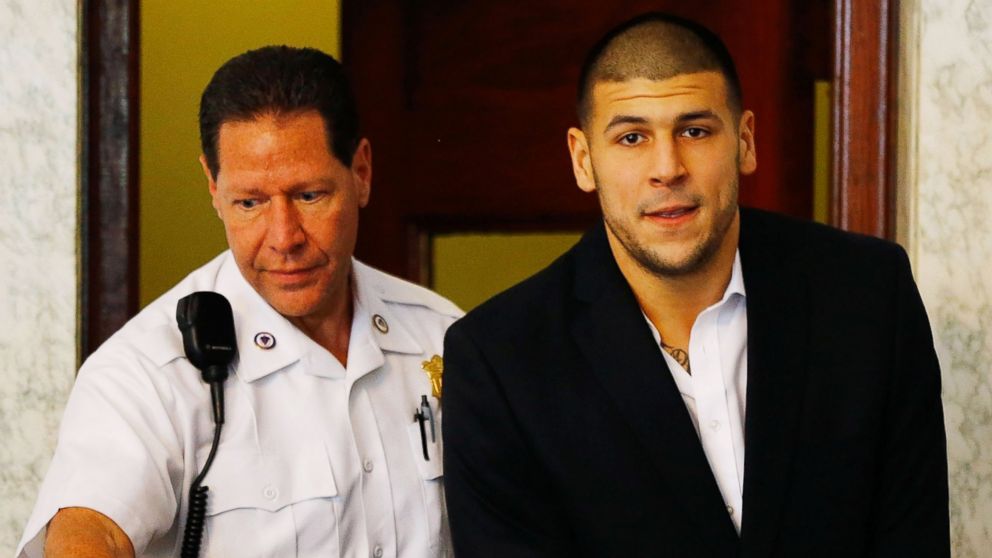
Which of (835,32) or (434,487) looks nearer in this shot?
(434,487)

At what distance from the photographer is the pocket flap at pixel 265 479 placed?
1954 mm

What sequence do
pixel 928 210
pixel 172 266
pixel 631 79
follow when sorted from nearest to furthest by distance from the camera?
pixel 631 79 < pixel 928 210 < pixel 172 266

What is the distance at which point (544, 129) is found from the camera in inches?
130

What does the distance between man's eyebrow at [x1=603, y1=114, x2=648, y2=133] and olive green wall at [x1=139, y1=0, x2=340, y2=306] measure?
4.66 ft

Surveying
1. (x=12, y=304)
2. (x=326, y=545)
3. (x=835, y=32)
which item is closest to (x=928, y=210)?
(x=835, y=32)

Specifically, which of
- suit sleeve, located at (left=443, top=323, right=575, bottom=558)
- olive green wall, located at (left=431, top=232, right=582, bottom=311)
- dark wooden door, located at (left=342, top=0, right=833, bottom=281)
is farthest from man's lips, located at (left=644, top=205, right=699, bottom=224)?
olive green wall, located at (left=431, top=232, right=582, bottom=311)

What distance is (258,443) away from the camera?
6.57 feet

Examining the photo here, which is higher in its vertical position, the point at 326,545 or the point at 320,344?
the point at 320,344

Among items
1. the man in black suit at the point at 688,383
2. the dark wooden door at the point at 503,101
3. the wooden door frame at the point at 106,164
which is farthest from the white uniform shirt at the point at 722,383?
the dark wooden door at the point at 503,101

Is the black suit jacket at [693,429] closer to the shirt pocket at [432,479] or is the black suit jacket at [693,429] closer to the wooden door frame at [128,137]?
the shirt pocket at [432,479]

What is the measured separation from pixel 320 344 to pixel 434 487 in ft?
0.86

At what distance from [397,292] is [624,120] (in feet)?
1.82

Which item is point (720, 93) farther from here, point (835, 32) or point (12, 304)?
point (12, 304)

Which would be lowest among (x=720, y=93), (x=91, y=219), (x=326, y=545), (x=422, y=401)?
(x=326, y=545)
